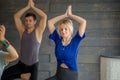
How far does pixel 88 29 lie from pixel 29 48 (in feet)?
4.08

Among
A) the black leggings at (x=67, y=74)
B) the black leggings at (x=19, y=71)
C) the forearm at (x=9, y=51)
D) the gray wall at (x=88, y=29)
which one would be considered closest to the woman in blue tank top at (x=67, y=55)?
the black leggings at (x=67, y=74)

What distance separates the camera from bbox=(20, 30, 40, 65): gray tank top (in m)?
2.74

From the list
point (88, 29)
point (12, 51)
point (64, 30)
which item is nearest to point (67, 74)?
point (64, 30)

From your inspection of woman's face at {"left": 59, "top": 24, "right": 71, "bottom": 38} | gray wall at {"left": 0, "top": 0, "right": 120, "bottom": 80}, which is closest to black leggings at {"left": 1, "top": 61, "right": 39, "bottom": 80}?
woman's face at {"left": 59, "top": 24, "right": 71, "bottom": 38}

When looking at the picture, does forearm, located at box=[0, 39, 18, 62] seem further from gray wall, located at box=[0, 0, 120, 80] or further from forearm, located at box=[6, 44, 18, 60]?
gray wall, located at box=[0, 0, 120, 80]

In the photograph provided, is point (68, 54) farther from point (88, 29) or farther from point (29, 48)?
point (88, 29)

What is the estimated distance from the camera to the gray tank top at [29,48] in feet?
9.00

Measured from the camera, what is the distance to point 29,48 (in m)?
2.74

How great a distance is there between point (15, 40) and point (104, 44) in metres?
1.35

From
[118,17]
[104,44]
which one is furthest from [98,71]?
Answer: [118,17]

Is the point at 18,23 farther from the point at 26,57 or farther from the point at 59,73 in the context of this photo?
the point at 59,73

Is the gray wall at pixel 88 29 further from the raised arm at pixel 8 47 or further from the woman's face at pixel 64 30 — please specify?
the raised arm at pixel 8 47

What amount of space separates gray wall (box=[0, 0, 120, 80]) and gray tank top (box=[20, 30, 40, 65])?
2.92 feet

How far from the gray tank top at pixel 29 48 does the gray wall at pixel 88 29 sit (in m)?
0.89
